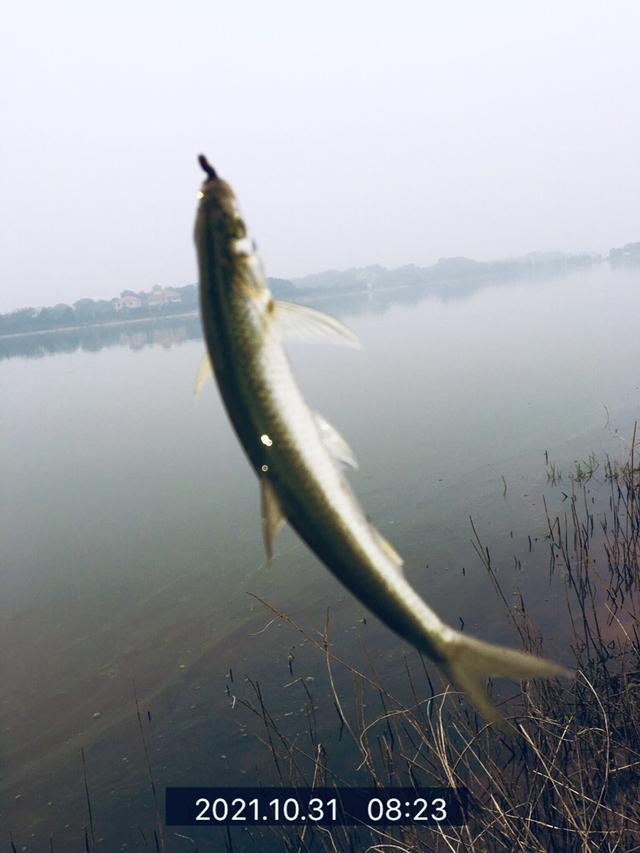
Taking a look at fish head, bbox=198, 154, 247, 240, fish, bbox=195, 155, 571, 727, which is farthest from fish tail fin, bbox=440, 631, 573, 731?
fish head, bbox=198, 154, 247, 240

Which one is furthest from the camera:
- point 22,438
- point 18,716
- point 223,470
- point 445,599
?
point 22,438

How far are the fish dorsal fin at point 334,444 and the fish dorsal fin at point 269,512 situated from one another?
11 cm

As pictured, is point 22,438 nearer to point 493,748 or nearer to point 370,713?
point 370,713

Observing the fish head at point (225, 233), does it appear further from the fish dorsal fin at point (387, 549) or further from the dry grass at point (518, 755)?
the dry grass at point (518, 755)

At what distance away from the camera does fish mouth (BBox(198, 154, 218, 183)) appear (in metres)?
0.95

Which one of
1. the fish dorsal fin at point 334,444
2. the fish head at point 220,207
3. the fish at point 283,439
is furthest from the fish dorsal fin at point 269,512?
the fish head at point 220,207

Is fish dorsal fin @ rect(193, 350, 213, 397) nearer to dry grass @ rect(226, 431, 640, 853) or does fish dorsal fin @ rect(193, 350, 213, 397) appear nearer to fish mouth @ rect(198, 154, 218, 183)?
fish mouth @ rect(198, 154, 218, 183)

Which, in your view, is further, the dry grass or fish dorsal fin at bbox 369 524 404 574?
the dry grass

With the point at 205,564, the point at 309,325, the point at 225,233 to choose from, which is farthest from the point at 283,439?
the point at 205,564

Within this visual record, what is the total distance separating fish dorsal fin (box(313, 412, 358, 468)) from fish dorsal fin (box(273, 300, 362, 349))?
0.47 ft

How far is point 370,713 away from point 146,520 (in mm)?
10250

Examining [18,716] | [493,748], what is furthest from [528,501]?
[18,716]

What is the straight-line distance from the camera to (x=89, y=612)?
12.9m

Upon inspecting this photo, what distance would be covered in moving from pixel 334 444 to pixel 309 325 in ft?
0.70
